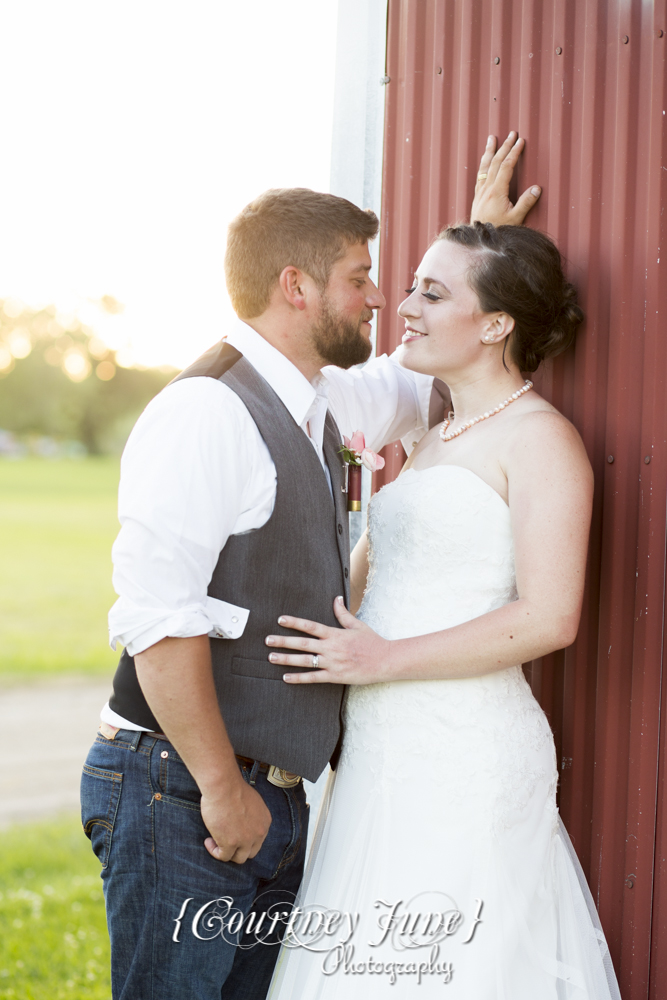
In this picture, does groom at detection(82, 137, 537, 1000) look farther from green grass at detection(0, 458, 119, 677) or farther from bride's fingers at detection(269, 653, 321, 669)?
green grass at detection(0, 458, 119, 677)

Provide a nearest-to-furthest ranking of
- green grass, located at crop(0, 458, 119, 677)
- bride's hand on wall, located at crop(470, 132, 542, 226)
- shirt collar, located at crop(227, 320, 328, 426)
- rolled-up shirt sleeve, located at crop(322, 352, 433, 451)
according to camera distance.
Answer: shirt collar, located at crop(227, 320, 328, 426), bride's hand on wall, located at crop(470, 132, 542, 226), rolled-up shirt sleeve, located at crop(322, 352, 433, 451), green grass, located at crop(0, 458, 119, 677)

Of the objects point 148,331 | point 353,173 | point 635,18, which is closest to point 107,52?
point 148,331

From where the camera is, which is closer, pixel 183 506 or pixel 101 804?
pixel 183 506

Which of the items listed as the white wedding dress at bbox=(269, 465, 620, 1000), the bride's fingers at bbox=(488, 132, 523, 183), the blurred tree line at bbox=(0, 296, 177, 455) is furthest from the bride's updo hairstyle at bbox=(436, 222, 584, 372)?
the blurred tree line at bbox=(0, 296, 177, 455)

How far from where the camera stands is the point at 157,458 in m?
1.76

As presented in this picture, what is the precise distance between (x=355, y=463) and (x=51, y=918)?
419 cm

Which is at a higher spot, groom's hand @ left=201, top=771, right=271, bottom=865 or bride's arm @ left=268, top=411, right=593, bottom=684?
bride's arm @ left=268, top=411, right=593, bottom=684

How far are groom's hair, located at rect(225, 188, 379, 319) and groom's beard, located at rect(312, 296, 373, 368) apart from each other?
0.08 m

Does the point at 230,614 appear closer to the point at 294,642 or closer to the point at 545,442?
the point at 294,642

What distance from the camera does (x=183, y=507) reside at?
1737 millimetres

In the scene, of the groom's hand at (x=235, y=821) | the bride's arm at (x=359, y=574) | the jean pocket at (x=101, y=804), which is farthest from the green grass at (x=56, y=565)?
the groom's hand at (x=235, y=821)

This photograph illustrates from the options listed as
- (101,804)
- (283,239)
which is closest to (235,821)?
(101,804)

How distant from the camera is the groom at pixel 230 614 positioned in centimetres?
175

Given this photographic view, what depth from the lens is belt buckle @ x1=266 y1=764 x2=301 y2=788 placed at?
196cm
